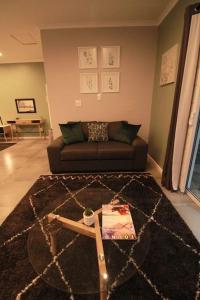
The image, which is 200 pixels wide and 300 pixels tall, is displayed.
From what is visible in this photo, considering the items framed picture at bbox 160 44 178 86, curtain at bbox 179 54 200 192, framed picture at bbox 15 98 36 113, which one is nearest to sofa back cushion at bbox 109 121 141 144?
framed picture at bbox 160 44 178 86

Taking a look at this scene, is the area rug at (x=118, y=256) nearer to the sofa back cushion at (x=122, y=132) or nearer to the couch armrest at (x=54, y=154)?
the couch armrest at (x=54, y=154)

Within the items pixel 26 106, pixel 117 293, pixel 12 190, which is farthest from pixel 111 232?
pixel 26 106

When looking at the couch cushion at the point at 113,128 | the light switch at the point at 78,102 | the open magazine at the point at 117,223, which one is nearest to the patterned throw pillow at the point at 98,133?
the couch cushion at the point at 113,128

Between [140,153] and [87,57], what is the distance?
7.15ft

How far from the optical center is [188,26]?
5.88 ft

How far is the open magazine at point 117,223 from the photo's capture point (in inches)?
47.1

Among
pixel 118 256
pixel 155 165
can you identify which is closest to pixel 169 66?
pixel 155 165

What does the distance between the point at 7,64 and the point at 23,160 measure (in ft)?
12.9

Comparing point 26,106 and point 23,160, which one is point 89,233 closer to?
point 23,160

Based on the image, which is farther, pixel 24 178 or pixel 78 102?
pixel 78 102

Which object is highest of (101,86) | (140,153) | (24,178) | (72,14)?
(72,14)

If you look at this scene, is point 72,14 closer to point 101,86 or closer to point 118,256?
point 101,86

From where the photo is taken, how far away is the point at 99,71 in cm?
323

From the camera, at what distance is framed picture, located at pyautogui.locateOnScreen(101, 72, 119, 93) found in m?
3.23
